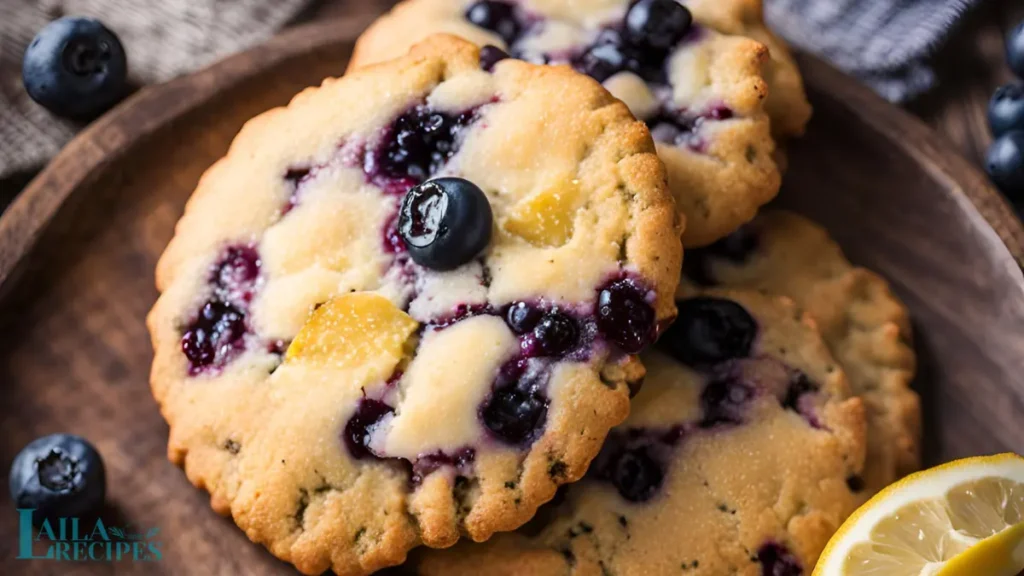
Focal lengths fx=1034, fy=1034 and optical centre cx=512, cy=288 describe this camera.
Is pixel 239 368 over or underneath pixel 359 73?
underneath

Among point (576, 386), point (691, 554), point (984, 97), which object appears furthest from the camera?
point (984, 97)

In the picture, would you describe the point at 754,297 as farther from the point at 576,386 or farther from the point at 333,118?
the point at 333,118

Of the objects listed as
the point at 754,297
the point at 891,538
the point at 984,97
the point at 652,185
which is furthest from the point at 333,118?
the point at 984,97

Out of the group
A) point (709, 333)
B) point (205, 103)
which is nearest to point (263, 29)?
point (205, 103)

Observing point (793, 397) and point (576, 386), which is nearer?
point (576, 386)

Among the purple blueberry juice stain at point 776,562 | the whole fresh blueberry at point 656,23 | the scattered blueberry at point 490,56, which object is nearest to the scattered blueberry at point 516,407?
the purple blueberry juice stain at point 776,562

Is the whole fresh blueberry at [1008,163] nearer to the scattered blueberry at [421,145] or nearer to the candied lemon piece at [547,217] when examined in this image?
the candied lemon piece at [547,217]

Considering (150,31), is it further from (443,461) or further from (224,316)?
(443,461)
